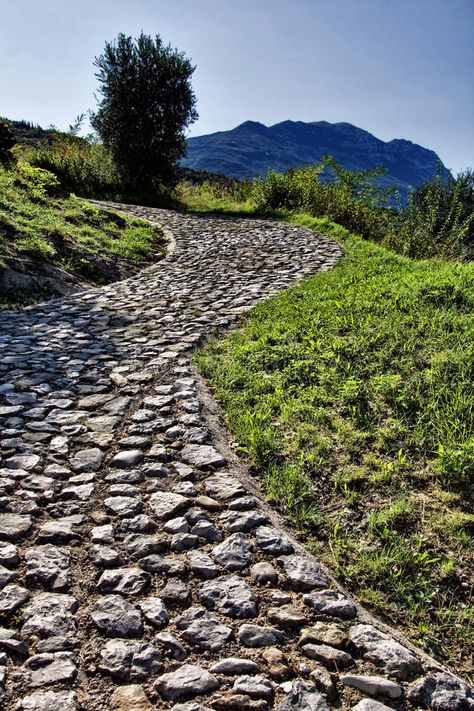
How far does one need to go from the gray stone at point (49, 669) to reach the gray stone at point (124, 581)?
415 millimetres

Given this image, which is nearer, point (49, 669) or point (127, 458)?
point (49, 669)

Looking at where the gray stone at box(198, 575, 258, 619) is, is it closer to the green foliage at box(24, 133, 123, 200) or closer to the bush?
the bush

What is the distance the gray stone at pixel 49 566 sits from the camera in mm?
2625

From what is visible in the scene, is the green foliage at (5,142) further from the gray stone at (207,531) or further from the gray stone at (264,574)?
the gray stone at (264,574)

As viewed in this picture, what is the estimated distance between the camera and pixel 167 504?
3.31m

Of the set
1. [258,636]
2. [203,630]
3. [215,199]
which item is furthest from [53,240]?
[215,199]

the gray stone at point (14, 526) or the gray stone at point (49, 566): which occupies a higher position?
the gray stone at point (14, 526)

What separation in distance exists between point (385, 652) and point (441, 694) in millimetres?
265

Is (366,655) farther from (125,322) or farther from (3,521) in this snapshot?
(125,322)

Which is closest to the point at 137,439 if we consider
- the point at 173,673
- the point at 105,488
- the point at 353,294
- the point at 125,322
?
the point at 105,488

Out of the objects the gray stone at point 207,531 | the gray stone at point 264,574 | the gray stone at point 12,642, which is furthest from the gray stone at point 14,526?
the gray stone at point 264,574

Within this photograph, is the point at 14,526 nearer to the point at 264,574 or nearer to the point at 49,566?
the point at 49,566

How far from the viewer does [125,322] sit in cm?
733

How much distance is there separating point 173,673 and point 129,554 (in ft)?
2.72
